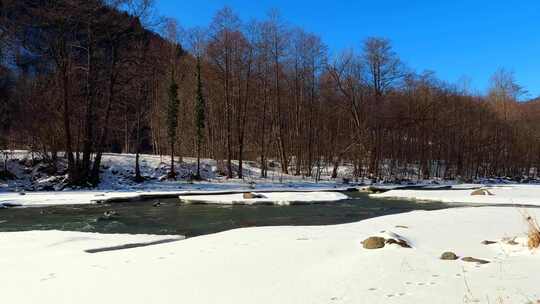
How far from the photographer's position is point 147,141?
211ft

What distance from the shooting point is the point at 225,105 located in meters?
40.6

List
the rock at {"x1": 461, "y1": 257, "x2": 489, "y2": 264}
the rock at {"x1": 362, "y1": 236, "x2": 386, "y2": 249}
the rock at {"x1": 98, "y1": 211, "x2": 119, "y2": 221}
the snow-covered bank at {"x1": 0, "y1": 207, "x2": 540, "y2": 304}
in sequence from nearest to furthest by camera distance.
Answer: the snow-covered bank at {"x1": 0, "y1": 207, "x2": 540, "y2": 304} → the rock at {"x1": 461, "y1": 257, "x2": 489, "y2": 264} → the rock at {"x1": 362, "y1": 236, "x2": 386, "y2": 249} → the rock at {"x1": 98, "y1": 211, "x2": 119, "y2": 221}

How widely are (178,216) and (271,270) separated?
31.8 ft

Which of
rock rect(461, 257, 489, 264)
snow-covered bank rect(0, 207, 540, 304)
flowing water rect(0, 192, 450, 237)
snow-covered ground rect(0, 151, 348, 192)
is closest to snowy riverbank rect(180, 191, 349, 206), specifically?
flowing water rect(0, 192, 450, 237)

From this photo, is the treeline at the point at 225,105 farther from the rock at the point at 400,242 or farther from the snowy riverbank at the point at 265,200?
the rock at the point at 400,242

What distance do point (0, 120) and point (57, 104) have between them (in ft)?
12.2

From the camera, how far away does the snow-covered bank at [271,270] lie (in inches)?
214

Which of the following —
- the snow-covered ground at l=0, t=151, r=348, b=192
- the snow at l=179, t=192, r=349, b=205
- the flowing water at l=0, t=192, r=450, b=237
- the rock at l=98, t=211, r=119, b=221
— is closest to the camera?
the flowing water at l=0, t=192, r=450, b=237

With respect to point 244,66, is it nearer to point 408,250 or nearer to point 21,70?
point 21,70

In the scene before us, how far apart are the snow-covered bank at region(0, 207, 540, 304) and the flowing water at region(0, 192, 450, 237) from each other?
2.60 meters

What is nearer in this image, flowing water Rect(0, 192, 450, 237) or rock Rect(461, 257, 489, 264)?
rock Rect(461, 257, 489, 264)

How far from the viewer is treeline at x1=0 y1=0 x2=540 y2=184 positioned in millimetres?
28875

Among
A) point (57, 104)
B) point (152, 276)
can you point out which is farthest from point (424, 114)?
point (152, 276)

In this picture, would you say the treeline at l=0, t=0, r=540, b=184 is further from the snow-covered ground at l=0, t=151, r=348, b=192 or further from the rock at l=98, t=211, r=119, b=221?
the rock at l=98, t=211, r=119, b=221
